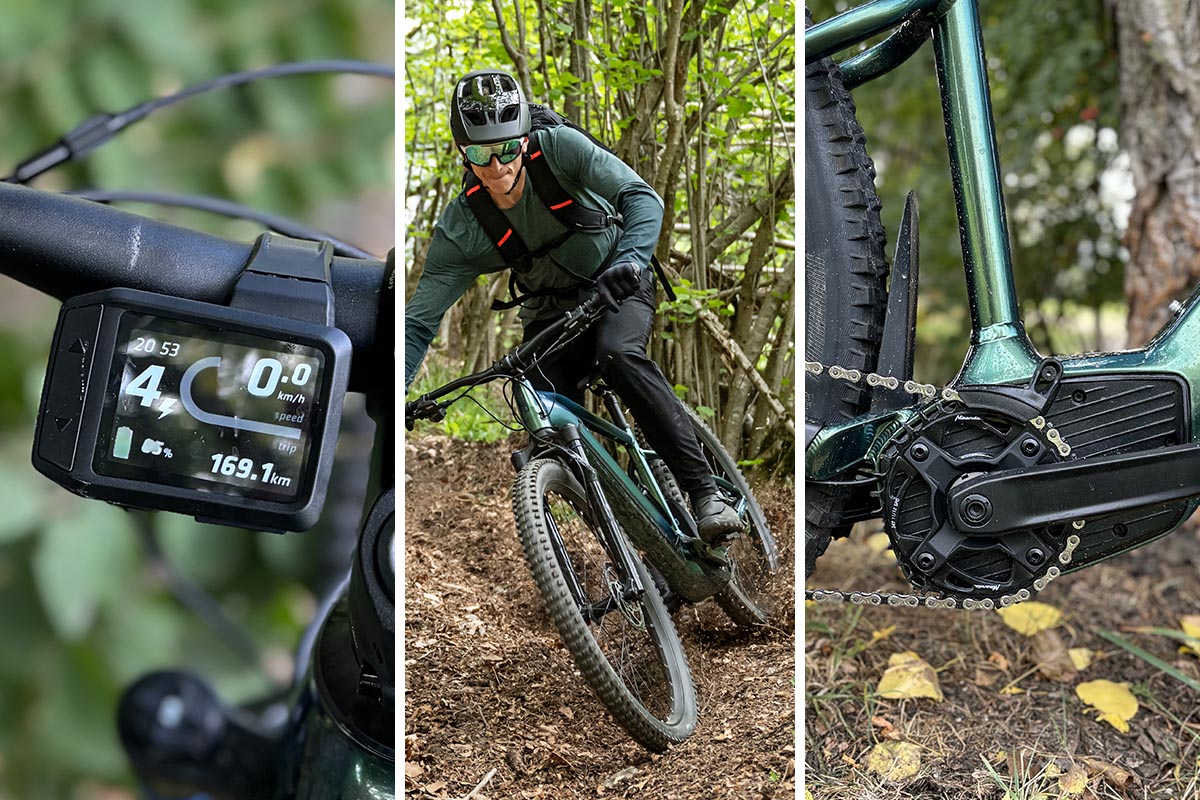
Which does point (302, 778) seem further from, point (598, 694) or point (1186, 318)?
point (1186, 318)

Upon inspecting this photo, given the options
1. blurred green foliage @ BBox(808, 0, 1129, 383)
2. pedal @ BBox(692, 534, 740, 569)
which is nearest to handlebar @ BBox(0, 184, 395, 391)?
pedal @ BBox(692, 534, 740, 569)

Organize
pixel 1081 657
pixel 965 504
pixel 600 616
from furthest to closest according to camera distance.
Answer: pixel 1081 657, pixel 965 504, pixel 600 616

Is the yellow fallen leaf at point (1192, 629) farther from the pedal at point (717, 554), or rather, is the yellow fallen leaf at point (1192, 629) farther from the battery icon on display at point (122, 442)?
the battery icon on display at point (122, 442)

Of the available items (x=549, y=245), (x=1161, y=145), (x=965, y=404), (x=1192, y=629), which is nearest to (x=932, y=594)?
(x=965, y=404)

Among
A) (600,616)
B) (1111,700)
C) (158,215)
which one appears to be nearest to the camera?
(158,215)

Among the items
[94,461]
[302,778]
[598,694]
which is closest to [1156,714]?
[598,694]

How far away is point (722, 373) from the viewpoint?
1.14 m

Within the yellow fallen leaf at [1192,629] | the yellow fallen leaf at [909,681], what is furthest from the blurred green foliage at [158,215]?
the yellow fallen leaf at [1192,629]

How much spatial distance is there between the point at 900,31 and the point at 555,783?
3.39 ft

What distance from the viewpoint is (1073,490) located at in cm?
126

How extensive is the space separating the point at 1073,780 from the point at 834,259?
85cm

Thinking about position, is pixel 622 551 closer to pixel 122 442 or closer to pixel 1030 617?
pixel 122 442

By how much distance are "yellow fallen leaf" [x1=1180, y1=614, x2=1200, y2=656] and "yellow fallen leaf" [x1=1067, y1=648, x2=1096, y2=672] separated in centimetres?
17

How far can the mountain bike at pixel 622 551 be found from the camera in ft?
3.68
